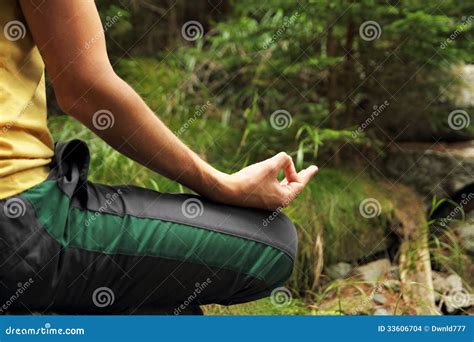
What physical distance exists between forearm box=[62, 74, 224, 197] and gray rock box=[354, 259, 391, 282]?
2063 millimetres

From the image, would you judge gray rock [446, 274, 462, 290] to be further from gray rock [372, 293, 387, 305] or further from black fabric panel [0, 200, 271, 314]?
black fabric panel [0, 200, 271, 314]

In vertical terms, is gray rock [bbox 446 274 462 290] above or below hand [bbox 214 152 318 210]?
above

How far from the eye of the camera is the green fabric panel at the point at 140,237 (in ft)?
3.92

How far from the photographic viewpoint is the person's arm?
45.4 inches

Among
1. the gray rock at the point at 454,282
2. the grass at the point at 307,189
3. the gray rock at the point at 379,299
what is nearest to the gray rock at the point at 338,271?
the grass at the point at 307,189

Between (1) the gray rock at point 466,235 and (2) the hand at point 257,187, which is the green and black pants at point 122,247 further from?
(1) the gray rock at point 466,235

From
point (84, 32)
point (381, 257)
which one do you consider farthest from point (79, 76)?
point (381, 257)

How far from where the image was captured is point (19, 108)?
118 centimetres

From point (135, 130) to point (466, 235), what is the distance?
262cm

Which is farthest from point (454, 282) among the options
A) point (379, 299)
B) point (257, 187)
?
point (257, 187)

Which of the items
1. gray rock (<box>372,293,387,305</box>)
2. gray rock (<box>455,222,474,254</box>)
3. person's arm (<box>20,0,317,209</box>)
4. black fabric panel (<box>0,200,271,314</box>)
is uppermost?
gray rock (<box>455,222,474,254</box>)

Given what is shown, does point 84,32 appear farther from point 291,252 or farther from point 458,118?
point 458,118

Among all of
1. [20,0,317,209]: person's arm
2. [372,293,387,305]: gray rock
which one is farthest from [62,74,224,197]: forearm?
[372,293,387,305]: gray rock

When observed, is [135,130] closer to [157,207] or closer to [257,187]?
[157,207]
